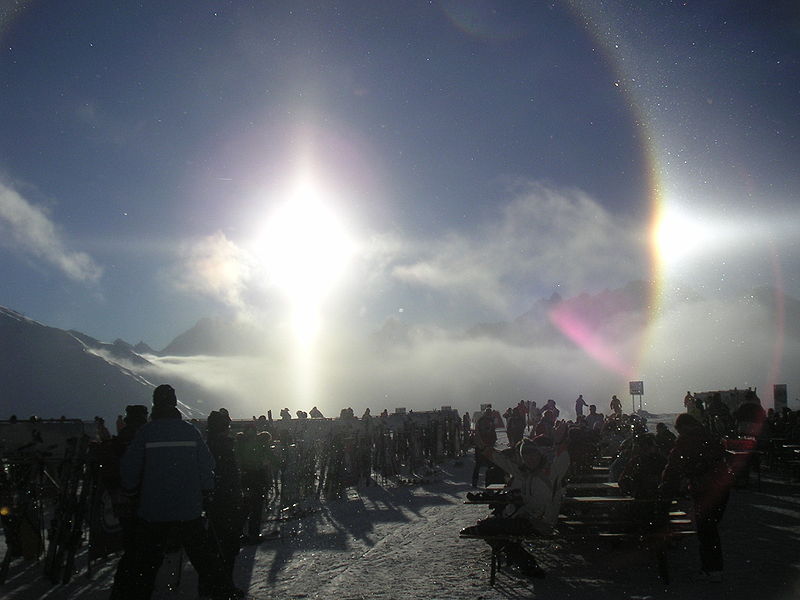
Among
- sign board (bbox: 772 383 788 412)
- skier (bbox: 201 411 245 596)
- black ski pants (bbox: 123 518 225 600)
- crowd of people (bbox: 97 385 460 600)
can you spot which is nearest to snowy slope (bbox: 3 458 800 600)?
skier (bbox: 201 411 245 596)

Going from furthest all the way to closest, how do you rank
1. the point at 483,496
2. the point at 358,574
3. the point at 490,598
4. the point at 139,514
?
the point at 483,496 < the point at 358,574 < the point at 490,598 < the point at 139,514

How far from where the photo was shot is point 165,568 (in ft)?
27.9

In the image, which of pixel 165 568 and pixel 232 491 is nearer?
pixel 232 491

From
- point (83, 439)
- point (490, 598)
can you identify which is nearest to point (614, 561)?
point (490, 598)

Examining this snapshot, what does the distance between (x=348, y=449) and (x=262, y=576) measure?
10610 millimetres

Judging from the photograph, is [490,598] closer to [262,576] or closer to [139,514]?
[262,576]

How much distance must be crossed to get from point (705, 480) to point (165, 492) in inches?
227

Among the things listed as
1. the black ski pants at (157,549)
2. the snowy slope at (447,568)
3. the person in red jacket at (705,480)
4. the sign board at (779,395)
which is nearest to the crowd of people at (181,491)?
the black ski pants at (157,549)

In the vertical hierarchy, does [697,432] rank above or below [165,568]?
above

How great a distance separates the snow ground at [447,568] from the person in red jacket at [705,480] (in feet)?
1.13


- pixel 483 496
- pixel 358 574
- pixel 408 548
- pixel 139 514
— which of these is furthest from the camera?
pixel 408 548

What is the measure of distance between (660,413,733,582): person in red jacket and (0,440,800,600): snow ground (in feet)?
1.13

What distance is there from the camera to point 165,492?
5.73 metres

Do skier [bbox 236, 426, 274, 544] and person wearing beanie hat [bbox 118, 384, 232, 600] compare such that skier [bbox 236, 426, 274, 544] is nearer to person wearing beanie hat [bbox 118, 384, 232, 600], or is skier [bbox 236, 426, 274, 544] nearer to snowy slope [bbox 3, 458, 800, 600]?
snowy slope [bbox 3, 458, 800, 600]
